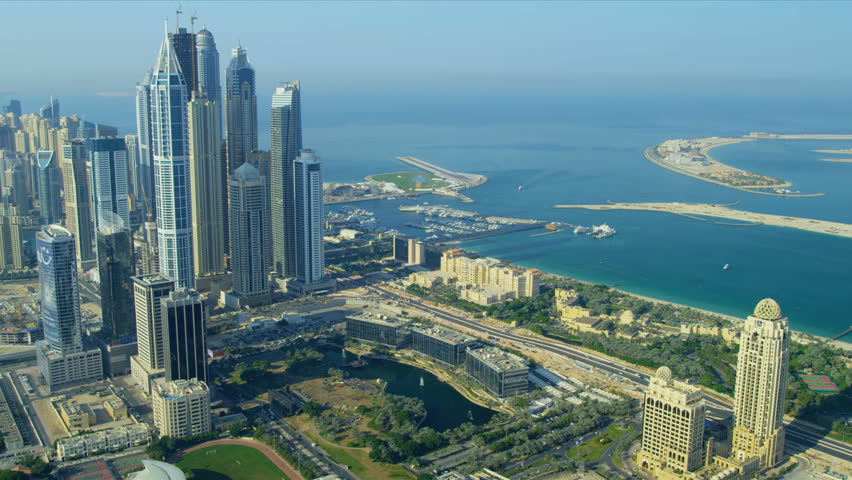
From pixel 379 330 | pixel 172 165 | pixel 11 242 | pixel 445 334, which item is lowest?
pixel 379 330

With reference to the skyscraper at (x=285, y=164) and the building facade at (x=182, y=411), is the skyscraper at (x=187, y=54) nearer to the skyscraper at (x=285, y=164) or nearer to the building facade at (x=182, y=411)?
the skyscraper at (x=285, y=164)

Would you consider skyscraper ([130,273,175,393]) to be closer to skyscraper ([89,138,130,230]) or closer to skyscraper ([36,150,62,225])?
skyscraper ([89,138,130,230])

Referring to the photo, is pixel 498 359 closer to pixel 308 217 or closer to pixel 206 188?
pixel 308 217

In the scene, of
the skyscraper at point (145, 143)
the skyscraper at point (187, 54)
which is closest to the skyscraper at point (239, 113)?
the skyscraper at point (187, 54)

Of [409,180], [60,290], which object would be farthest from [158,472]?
[409,180]

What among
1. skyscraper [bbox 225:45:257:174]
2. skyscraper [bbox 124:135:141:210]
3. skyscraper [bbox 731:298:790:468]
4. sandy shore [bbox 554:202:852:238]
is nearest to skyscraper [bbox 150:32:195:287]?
skyscraper [bbox 225:45:257:174]

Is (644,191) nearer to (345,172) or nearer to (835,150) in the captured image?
(345,172)
